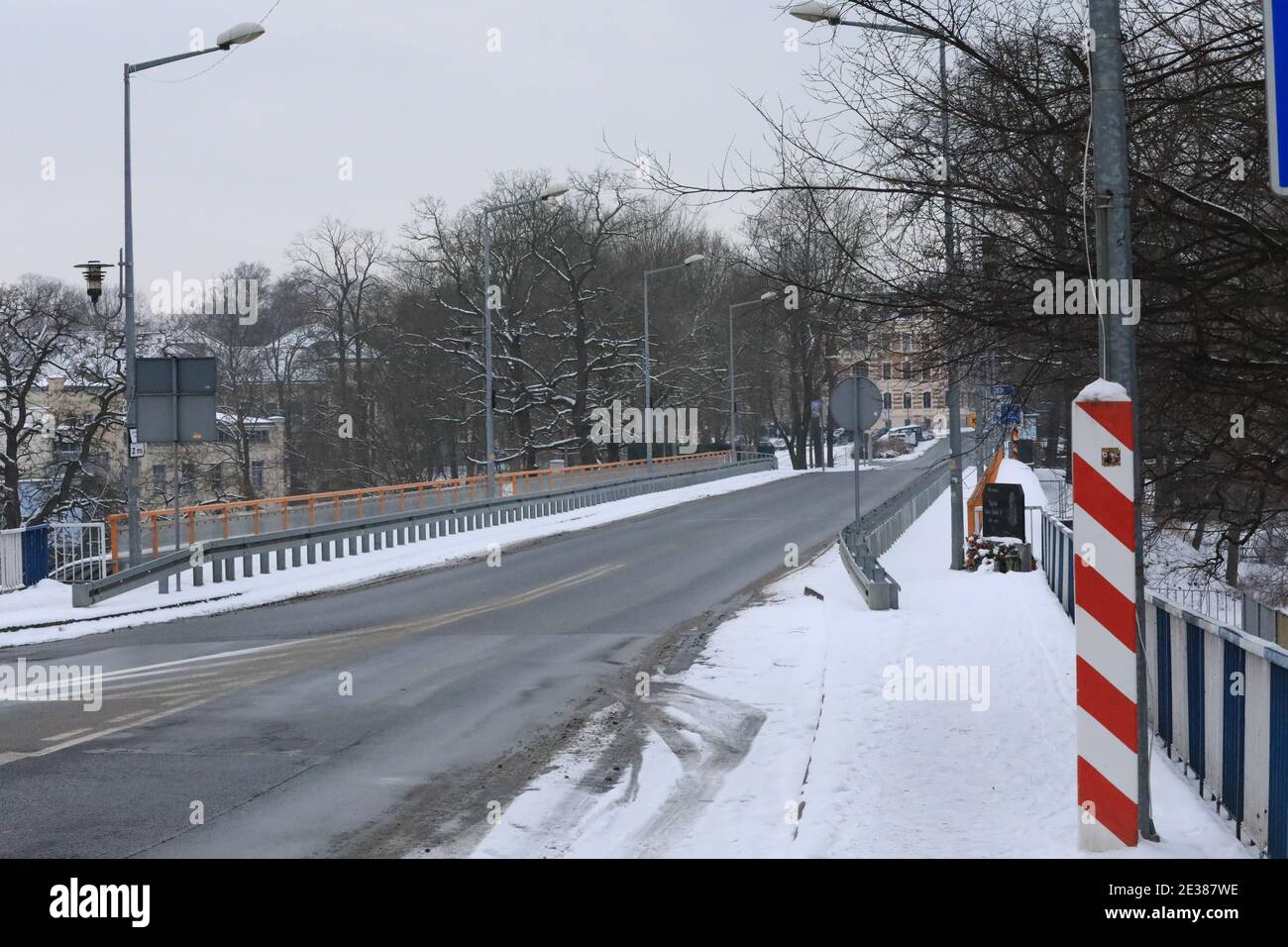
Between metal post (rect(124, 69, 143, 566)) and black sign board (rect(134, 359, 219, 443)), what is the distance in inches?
5.8

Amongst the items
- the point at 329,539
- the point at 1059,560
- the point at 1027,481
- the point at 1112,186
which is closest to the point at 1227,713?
the point at 1112,186

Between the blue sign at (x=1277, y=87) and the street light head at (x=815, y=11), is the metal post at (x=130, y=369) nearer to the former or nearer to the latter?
the street light head at (x=815, y=11)

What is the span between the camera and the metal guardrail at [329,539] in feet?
69.0

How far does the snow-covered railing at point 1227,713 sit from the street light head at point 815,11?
4.41 metres

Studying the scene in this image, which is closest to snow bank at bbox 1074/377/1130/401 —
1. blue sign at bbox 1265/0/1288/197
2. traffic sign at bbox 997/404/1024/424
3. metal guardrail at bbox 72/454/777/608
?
blue sign at bbox 1265/0/1288/197

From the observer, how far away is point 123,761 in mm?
9609

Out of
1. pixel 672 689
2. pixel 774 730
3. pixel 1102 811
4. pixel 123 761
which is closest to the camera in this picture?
pixel 1102 811

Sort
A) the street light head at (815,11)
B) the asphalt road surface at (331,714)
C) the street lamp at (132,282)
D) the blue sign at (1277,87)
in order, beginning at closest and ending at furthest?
the blue sign at (1277,87), the asphalt road surface at (331,714), the street light head at (815,11), the street lamp at (132,282)

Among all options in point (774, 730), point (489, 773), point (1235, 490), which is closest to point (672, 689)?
point (774, 730)

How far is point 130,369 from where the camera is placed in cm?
2147

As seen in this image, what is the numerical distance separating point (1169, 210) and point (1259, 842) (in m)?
4.18

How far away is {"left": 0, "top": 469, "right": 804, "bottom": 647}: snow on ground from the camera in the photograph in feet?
59.7

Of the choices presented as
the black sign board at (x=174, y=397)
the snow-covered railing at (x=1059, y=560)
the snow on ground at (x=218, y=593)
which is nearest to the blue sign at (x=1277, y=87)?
the snow-covered railing at (x=1059, y=560)
